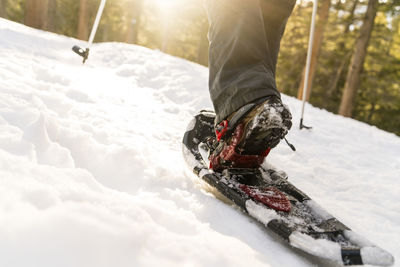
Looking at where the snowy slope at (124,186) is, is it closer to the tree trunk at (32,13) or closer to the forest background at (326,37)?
the tree trunk at (32,13)

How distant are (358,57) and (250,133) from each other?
9921mm

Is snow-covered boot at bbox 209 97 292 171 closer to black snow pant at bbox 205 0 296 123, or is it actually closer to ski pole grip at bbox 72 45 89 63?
black snow pant at bbox 205 0 296 123

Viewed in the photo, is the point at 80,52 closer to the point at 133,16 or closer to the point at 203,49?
the point at 203,49

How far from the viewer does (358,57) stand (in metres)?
9.80

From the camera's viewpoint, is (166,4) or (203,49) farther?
(166,4)

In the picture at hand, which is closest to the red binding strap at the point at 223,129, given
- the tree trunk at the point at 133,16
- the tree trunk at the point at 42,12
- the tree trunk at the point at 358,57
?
the tree trunk at the point at 42,12

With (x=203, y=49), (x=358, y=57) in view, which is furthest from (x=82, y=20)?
(x=358, y=57)

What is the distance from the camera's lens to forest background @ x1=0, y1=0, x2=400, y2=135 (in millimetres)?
10047

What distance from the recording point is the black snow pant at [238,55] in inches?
58.6

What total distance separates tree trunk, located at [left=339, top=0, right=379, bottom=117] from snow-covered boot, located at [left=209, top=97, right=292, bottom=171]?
31.5ft

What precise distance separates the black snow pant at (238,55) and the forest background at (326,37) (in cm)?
908

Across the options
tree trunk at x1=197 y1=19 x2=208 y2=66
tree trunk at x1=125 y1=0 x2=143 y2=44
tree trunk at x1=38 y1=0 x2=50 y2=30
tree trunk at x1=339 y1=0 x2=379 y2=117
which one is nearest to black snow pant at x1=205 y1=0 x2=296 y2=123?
tree trunk at x1=38 y1=0 x2=50 y2=30

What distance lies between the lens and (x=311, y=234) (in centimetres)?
123

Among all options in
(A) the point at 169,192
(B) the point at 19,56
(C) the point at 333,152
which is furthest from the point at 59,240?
(C) the point at 333,152
